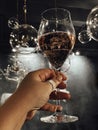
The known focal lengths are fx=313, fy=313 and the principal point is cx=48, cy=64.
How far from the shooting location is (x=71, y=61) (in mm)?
6766

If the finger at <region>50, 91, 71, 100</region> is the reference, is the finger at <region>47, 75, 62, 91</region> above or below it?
above

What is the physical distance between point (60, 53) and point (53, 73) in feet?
0.37

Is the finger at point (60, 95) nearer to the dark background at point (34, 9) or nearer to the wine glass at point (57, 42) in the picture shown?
the wine glass at point (57, 42)

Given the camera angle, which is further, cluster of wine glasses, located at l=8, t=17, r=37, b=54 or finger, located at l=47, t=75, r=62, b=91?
cluster of wine glasses, located at l=8, t=17, r=37, b=54

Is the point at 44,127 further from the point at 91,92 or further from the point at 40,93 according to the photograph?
the point at 40,93

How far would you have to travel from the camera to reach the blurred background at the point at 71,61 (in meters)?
5.43

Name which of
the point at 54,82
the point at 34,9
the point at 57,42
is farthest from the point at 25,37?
the point at 34,9

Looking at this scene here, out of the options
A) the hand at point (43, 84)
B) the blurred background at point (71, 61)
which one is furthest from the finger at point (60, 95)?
the blurred background at point (71, 61)

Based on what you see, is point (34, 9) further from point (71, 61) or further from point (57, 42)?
point (57, 42)

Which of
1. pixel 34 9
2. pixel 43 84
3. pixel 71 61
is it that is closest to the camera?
pixel 43 84

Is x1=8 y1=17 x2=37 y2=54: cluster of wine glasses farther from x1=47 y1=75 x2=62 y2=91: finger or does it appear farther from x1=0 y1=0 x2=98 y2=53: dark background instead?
x1=0 y1=0 x2=98 y2=53: dark background

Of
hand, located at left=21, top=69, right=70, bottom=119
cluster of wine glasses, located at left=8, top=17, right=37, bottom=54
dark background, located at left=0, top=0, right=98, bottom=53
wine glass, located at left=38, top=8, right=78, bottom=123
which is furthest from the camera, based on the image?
dark background, located at left=0, top=0, right=98, bottom=53

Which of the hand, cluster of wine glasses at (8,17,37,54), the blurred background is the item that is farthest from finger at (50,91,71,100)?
the blurred background

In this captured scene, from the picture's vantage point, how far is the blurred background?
543cm
